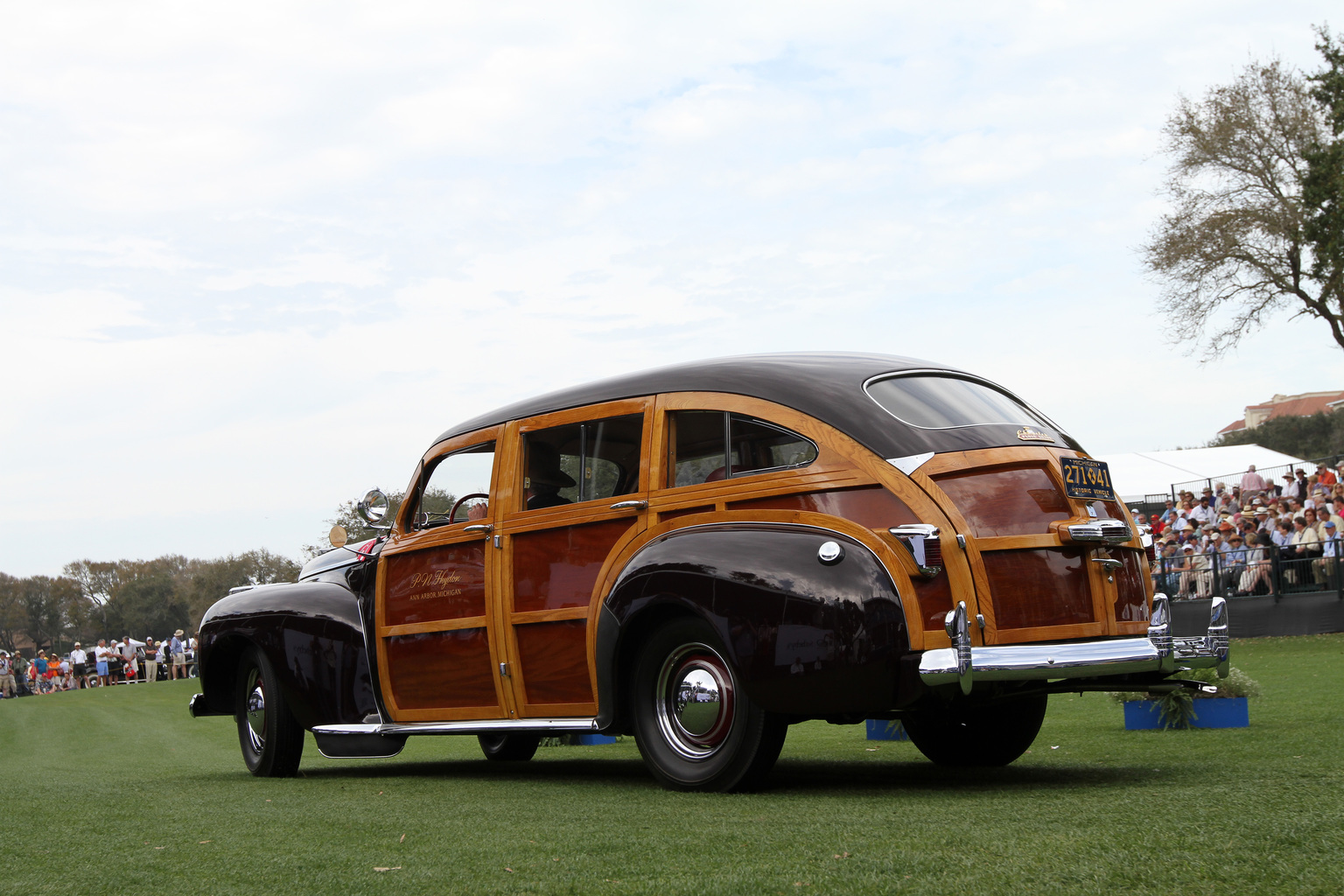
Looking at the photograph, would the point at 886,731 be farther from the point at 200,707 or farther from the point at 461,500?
the point at 200,707

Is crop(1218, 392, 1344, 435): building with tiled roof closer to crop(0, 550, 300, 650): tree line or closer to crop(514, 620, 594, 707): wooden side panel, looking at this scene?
crop(0, 550, 300, 650): tree line

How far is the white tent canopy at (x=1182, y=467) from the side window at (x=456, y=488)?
24.6m

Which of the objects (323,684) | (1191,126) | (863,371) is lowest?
(323,684)

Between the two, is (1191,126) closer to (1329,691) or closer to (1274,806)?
(1329,691)

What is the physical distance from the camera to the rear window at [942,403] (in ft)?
19.4

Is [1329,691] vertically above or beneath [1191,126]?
beneath

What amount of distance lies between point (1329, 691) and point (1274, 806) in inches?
281

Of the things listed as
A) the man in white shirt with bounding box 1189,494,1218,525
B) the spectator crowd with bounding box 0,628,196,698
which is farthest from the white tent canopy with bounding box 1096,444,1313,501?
the spectator crowd with bounding box 0,628,196,698

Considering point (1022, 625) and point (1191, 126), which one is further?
point (1191, 126)

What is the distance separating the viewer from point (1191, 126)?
113 feet

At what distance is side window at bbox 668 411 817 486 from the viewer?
5.95 meters

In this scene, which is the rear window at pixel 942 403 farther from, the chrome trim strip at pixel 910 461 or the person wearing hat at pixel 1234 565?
the person wearing hat at pixel 1234 565

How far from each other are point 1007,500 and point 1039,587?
15.8 inches

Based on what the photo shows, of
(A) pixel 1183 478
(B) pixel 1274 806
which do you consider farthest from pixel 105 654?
(B) pixel 1274 806
